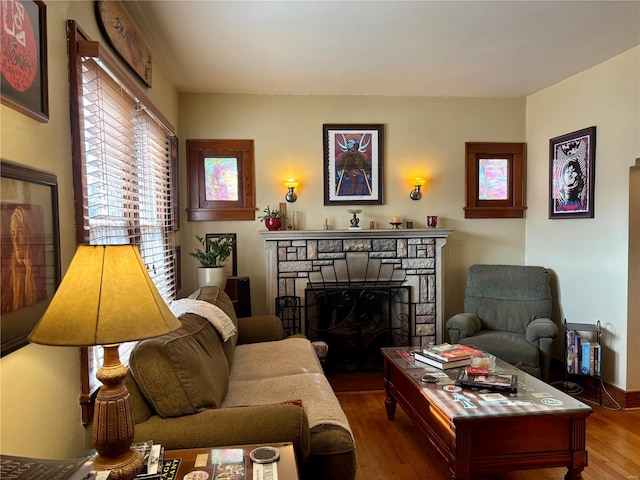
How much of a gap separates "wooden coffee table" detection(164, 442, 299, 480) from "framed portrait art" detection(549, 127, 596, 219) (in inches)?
132

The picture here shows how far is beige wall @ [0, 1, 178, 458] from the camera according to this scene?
4.17ft

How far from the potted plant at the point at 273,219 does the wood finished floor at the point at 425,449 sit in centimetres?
168

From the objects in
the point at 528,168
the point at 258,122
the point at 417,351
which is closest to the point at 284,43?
the point at 258,122

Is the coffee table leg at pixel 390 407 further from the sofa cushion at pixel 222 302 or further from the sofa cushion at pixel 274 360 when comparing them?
the sofa cushion at pixel 222 302

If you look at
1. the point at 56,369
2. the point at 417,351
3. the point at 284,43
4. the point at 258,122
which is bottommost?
the point at 417,351

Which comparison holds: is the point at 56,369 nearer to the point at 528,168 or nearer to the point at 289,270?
the point at 289,270

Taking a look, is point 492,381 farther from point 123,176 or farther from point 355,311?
point 123,176

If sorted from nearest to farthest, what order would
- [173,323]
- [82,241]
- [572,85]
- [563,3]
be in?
[173,323] < [82,241] < [563,3] < [572,85]

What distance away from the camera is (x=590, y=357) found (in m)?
3.44

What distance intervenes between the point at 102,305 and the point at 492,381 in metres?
2.06

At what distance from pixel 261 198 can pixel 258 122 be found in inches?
28.8

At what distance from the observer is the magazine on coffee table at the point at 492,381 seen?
7.63ft

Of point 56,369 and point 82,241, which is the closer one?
point 56,369

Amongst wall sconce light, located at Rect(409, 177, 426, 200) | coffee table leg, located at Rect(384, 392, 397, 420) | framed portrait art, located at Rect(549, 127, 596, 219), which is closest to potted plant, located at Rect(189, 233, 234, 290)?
coffee table leg, located at Rect(384, 392, 397, 420)
